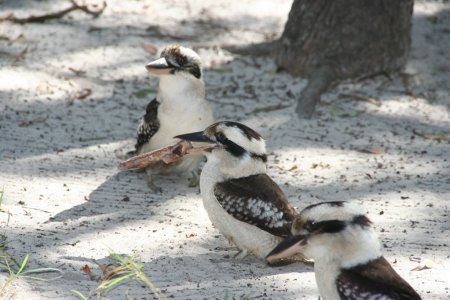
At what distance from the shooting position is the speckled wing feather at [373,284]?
4.97m

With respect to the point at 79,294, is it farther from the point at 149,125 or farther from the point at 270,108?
the point at 270,108

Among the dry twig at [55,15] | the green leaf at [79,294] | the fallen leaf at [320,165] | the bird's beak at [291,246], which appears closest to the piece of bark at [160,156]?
the fallen leaf at [320,165]

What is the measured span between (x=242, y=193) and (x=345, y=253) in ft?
5.26

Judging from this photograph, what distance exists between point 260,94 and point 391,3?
72.2 inches

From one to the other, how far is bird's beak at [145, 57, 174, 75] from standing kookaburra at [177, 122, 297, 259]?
1.32 meters

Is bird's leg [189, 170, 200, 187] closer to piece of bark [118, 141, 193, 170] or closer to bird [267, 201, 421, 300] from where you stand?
piece of bark [118, 141, 193, 170]

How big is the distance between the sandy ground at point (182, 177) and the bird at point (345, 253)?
71 cm

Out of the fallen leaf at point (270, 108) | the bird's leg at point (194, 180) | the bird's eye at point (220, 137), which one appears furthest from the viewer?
the fallen leaf at point (270, 108)

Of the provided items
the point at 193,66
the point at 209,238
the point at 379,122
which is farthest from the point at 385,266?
the point at 379,122

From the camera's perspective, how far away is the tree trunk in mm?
10430

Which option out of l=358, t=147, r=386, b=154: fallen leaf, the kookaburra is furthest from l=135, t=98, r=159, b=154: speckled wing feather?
l=358, t=147, r=386, b=154: fallen leaf

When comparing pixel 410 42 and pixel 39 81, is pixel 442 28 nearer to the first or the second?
pixel 410 42

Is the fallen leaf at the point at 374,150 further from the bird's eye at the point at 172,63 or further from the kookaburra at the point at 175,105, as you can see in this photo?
the bird's eye at the point at 172,63

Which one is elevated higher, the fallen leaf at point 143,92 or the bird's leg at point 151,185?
the fallen leaf at point 143,92
